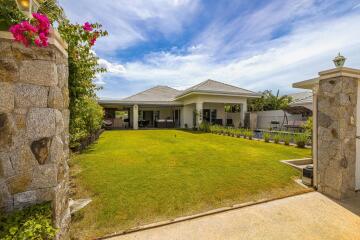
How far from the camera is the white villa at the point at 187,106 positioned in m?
17.8

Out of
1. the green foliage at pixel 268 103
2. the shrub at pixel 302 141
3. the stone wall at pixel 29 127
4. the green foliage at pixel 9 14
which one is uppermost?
the green foliage at pixel 268 103

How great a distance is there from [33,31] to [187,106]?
64.5ft

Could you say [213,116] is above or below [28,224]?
above

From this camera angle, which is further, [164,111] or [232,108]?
[164,111]

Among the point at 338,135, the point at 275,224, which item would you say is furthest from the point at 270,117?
the point at 275,224

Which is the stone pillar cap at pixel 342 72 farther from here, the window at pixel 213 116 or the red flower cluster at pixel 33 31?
the window at pixel 213 116

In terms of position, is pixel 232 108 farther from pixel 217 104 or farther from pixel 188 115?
pixel 188 115

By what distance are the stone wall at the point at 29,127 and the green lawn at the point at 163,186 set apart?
106cm

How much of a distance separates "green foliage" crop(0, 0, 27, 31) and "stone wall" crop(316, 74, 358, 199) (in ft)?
17.7

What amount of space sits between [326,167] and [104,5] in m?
8.07

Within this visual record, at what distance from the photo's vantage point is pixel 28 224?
68.1 inches

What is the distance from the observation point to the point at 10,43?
1895 millimetres

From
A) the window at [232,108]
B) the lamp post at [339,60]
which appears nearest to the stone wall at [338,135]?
the lamp post at [339,60]

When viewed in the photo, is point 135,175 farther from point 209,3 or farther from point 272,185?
point 209,3
